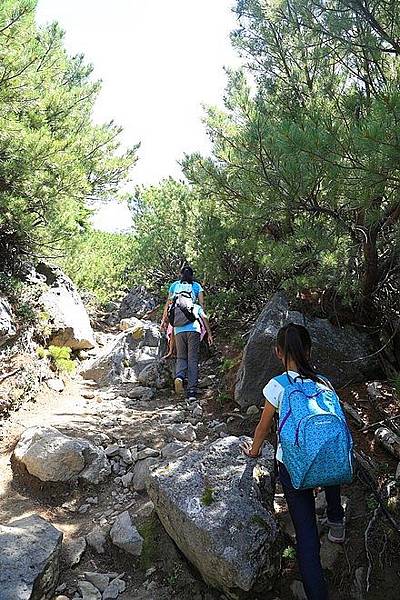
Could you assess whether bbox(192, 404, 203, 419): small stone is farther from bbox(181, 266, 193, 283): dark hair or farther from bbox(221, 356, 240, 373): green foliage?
bbox(181, 266, 193, 283): dark hair

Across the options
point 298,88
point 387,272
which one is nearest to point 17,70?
point 298,88

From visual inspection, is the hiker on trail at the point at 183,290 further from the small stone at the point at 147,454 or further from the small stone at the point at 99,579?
the small stone at the point at 99,579

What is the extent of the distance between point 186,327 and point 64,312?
273 cm

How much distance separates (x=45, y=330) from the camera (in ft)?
26.9

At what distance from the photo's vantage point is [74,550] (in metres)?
4.01

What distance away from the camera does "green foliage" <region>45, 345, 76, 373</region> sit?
26.9 ft

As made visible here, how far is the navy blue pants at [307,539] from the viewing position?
3.01m

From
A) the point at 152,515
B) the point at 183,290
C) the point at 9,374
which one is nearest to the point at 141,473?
the point at 152,515

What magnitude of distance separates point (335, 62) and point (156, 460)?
4.33 metres

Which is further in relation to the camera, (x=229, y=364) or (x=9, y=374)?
(x=229, y=364)

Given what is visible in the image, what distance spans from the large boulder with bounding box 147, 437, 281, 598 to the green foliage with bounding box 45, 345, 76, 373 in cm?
450

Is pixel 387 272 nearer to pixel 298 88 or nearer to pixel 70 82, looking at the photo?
pixel 298 88

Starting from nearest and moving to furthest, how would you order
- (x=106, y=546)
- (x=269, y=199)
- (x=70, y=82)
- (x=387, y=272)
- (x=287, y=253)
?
(x=106, y=546) < (x=269, y=199) < (x=287, y=253) < (x=387, y=272) < (x=70, y=82)

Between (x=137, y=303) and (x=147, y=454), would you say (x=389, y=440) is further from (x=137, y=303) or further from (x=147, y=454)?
(x=137, y=303)
